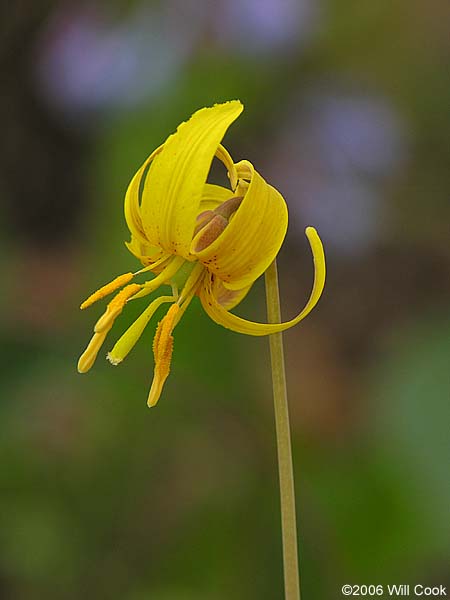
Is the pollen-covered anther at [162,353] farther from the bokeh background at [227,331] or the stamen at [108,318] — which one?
the bokeh background at [227,331]

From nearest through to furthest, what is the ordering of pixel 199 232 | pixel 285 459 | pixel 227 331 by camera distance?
pixel 285 459 < pixel 199 232 < pixel 227 331

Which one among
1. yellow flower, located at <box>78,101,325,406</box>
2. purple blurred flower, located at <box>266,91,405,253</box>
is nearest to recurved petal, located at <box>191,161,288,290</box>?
yellow flower, located at <box>78,101,325,406</box>

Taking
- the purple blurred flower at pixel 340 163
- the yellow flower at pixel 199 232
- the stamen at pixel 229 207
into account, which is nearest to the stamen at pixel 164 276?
the yellow flower at pixel 199 232

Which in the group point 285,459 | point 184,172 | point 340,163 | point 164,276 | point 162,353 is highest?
point 340,163

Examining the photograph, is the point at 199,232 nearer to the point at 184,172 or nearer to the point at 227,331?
the point at 184,172

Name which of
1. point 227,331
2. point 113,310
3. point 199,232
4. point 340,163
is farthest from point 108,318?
point 340,163

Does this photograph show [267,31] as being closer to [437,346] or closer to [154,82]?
[154,82]
